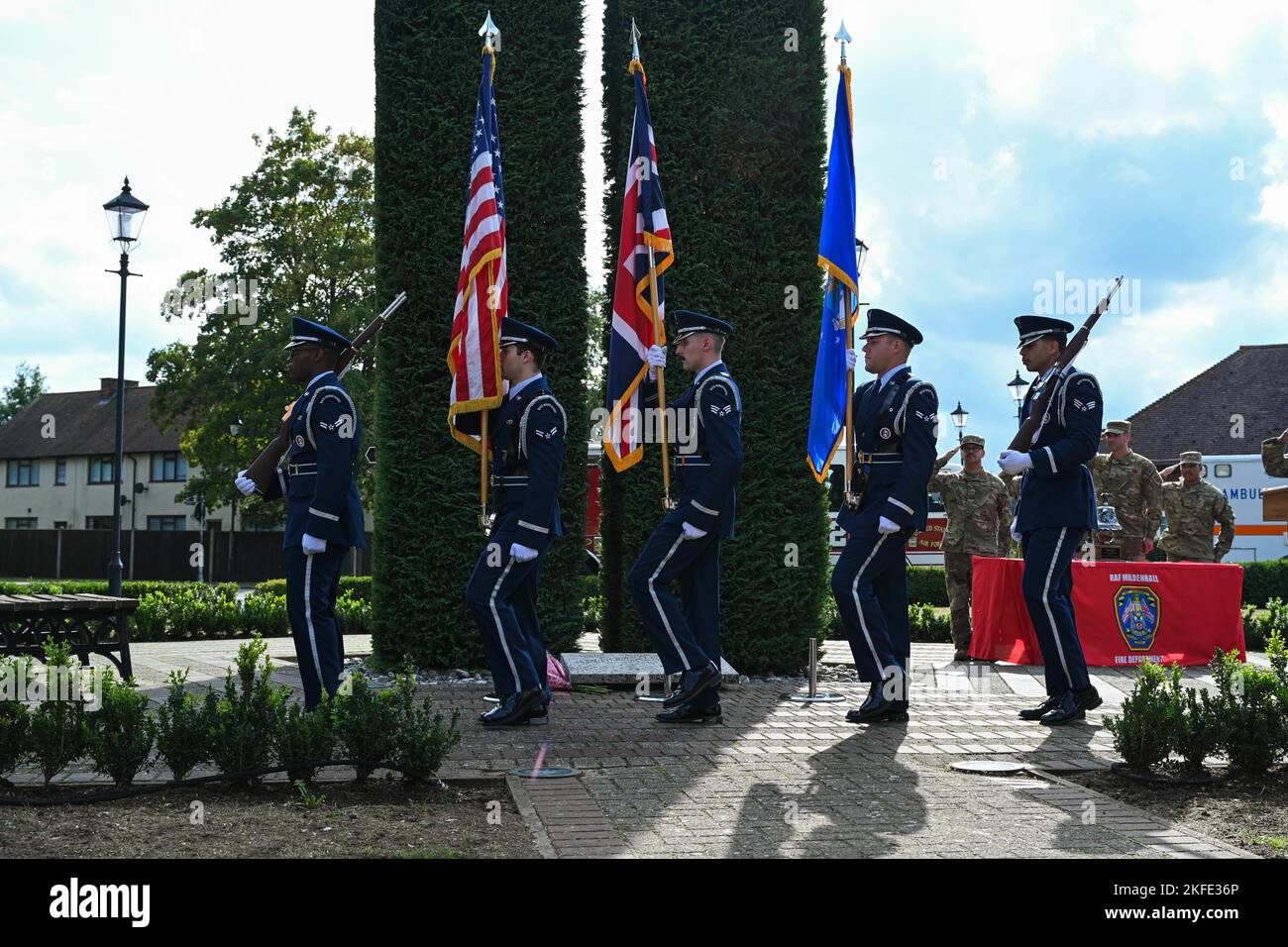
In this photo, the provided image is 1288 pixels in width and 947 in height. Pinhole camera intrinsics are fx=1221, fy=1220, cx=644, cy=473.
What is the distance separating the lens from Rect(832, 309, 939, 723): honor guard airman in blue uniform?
7.96 metres

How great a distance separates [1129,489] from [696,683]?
7901 mm

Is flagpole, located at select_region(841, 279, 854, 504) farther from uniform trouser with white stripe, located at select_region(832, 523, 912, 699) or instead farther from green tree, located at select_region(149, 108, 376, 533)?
green tree, located at select_region(149, 108, 376, 533)

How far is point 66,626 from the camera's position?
10094 millimetres

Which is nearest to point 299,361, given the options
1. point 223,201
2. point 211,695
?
point 211,695

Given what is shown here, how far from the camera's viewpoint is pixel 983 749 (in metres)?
7.01

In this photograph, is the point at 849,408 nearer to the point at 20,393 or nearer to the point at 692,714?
the point at 692,714

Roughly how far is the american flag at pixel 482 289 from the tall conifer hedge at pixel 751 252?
2.37 meters

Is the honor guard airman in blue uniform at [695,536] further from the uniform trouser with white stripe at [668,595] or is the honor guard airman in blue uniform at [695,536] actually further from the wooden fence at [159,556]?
the wooden fence at [159,556]

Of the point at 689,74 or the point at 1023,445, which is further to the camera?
the point at 689,74

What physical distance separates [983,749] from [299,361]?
4.81m

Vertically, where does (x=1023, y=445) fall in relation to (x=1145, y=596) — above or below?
above

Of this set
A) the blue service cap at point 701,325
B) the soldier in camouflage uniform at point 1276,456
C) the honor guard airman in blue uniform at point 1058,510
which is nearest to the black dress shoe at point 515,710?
the blue service cap at point 701,325

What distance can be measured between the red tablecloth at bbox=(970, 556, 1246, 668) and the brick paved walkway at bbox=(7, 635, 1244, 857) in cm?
243
